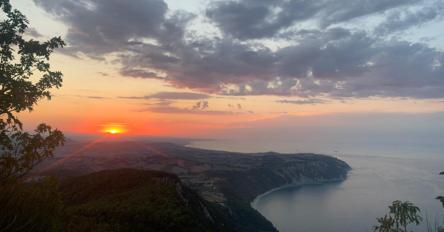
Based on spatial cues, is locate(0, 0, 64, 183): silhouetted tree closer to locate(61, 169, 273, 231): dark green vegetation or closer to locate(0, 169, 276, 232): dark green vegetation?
locate(0, 169, 276, 232): dark green vegetation

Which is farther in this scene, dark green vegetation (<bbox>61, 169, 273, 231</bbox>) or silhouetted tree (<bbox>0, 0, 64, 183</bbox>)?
dark green vegetation (<bbox>61, 169, 273, 231</bbox>)

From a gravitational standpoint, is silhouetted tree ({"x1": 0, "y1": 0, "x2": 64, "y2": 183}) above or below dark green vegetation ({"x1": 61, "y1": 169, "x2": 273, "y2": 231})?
above

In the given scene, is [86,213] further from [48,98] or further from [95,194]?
[48,98]

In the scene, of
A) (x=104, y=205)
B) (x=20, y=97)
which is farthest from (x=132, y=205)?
(x=20, y=97)

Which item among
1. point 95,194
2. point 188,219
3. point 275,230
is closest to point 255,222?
point 275,230

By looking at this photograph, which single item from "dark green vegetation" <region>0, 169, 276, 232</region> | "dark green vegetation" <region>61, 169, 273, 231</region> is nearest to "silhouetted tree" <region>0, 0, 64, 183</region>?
"dark green vegetation" <region>0, 169, 276, 232</region>

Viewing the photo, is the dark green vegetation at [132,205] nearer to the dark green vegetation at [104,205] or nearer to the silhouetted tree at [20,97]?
the dark green vegetation at [104,205]

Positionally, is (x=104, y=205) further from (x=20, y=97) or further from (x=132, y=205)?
(x=20, y=97)

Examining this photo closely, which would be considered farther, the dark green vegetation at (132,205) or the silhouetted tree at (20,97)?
the dark green vegetation at (132,205)

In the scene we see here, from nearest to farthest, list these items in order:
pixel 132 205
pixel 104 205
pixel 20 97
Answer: pixel 20 97 → pixel 132 205 → pixel 104 205

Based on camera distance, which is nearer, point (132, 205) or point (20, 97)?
point (20, 97)

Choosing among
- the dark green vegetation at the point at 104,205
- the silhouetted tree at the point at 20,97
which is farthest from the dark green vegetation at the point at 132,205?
the silhouetted tree at the point at 20,97

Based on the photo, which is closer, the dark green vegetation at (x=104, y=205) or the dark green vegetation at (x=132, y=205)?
the dark green vegetation at (x=104, y=205)

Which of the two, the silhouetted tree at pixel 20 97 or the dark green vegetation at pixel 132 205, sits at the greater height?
the silhouetted tree at pixel 20 97
